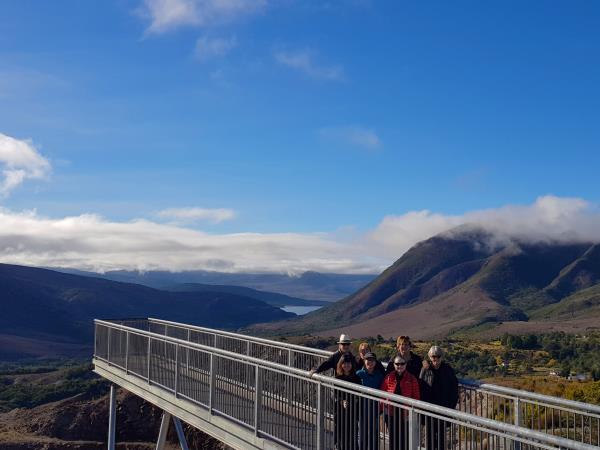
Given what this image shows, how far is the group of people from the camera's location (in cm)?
759

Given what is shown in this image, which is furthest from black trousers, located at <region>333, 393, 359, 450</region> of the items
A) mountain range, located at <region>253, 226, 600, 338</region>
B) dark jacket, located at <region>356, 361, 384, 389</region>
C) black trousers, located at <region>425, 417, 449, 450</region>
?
mountain range, located at <region>253, 226, 600, 338</region>

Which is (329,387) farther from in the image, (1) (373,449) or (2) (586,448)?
(2) (586,448)

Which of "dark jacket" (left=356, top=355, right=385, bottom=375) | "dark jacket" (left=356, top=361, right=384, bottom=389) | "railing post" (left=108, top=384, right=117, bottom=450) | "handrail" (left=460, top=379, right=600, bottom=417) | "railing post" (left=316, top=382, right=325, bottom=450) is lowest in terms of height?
"railing post" (left=108, top=384, right=117, bottom=450)

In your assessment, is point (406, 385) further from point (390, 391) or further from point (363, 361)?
point (363, 361)

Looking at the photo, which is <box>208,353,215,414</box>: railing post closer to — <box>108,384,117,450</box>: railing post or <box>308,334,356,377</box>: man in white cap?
<box>308,334,356,377</box>: man in white cap

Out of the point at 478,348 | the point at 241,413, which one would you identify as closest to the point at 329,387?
the point at 241,413

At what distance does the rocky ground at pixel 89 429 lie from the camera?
34375 mm

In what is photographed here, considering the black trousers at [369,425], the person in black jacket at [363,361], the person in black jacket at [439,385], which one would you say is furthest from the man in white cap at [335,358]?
the person in black jacket at [439,385]

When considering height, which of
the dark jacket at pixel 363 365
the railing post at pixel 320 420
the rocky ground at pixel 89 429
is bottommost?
the rocky ground at pixel 89 429

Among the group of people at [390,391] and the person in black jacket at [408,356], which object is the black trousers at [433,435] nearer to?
the group of people at [390,391]

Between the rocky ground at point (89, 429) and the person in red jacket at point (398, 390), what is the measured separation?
25.1 m

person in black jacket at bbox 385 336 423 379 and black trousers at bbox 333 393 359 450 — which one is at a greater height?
person in black jacket at bbox 385 336 423 379

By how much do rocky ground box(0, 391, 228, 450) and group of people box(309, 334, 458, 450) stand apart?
80.2ft

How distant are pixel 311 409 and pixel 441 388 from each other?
191 cm
